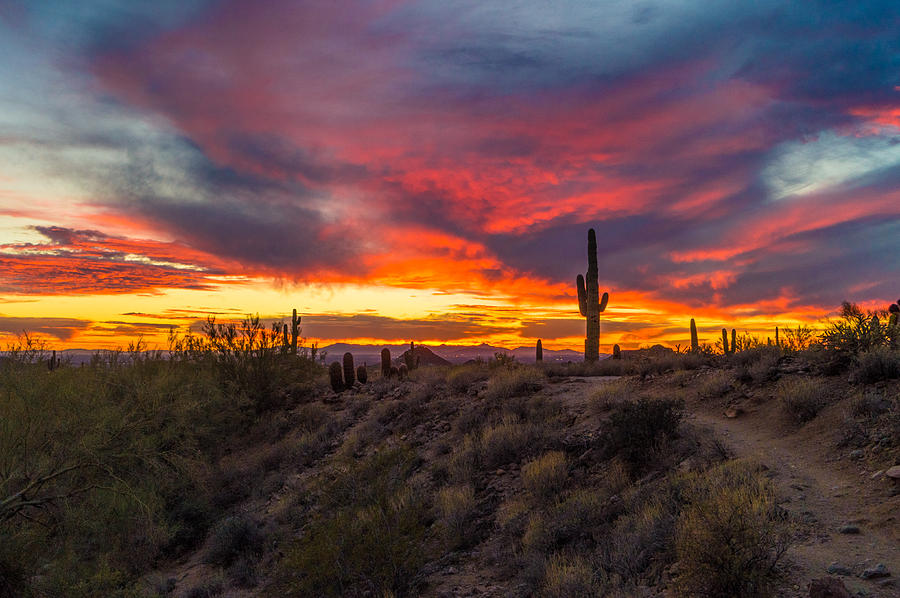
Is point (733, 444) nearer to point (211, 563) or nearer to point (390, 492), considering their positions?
point (390, 492)

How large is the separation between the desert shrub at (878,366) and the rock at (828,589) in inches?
293

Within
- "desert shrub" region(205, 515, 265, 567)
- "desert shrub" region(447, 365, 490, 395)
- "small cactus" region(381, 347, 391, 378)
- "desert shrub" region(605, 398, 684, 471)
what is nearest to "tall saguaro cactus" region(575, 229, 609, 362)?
"desert shrub" region(447, 365, 490, 395)

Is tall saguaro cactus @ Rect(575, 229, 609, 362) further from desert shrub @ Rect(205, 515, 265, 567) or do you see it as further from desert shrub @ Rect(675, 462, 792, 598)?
desert shrub @ Rect(675, 462, 792, 598)

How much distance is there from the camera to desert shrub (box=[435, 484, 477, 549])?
36.2 ft

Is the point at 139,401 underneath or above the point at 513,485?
above

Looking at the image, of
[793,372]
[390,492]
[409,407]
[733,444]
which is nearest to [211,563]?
[390,492]

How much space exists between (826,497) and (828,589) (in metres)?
2.95

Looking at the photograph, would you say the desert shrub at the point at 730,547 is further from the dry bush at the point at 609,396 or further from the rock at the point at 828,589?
the dry bush at the point at 609,396

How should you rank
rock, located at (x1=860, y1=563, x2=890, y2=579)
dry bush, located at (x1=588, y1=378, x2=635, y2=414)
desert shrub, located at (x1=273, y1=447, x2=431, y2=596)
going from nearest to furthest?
rock, located at (x1=860, y1=563, x2=890, y2=579) < desert shrub, located at (x1=273, y1=447, x2=431, y2=596) < dry bush, located at (x1=588, y1=378, x2=635, y2=414)

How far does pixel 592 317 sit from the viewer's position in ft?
93.2

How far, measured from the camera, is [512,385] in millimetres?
18797

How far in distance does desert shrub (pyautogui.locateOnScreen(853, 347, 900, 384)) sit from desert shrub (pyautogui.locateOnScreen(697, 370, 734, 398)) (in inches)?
125

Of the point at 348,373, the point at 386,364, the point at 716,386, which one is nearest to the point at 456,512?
the point at 716,386

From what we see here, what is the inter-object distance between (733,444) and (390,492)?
23.3ft
